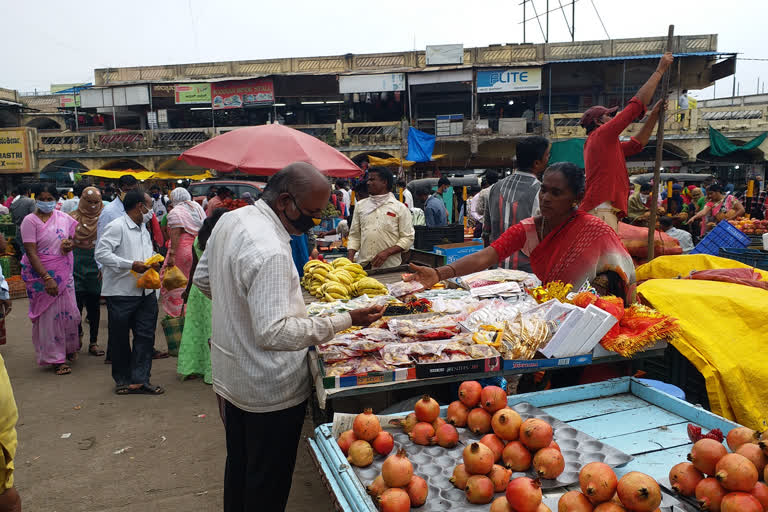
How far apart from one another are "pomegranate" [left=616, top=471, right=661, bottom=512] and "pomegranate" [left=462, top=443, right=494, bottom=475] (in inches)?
15.6

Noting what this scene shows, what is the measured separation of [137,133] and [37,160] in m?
5.37

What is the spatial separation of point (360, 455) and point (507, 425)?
1.76ft

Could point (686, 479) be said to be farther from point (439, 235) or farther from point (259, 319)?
point (439, 235)

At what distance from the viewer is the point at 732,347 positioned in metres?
2.99

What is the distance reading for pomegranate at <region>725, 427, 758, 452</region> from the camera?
162 centimetres

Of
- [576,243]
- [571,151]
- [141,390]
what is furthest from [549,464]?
[571,151]

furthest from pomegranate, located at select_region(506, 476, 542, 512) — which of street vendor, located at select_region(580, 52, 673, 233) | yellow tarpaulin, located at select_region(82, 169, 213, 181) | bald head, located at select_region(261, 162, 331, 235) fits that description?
yellow tarpaulin, located at select_region(82, 169, 213, 181)

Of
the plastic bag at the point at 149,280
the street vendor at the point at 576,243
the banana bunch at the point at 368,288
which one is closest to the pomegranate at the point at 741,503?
the street vendor at the point at 576,243

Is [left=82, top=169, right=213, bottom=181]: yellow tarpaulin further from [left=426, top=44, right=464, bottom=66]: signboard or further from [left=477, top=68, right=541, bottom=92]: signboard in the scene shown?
[left=477, top=68, right=541, bottom=92]: signboard

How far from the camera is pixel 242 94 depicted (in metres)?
27.0

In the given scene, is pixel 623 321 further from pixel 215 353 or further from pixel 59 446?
pixel 59 446

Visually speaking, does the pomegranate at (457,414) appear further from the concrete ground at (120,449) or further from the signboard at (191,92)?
the signboard at (191,92)

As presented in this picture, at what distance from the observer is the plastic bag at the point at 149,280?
4.83 metres

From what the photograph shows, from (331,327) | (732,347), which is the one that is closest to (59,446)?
(331,327)
